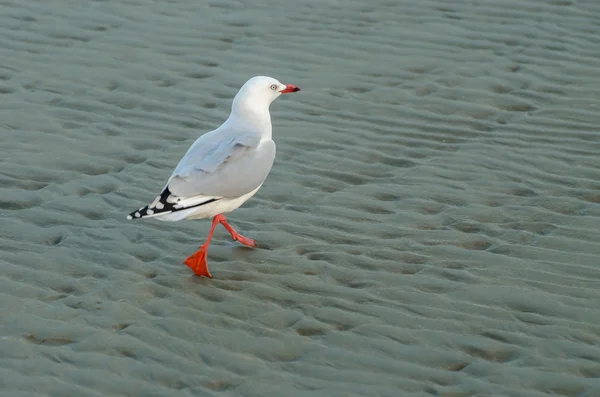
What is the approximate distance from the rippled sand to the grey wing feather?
380 mm

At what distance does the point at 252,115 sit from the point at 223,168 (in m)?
0.70

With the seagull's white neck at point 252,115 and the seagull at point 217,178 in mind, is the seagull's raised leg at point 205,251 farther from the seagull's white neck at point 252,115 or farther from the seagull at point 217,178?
the seagull's white neck at point 252,115

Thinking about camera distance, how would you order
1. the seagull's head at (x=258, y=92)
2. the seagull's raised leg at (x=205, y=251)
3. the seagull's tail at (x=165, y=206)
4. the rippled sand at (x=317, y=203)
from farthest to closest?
1. the seagull's head at (x=258, y=92)
2. the seagull's raised leg at (x=205, y=251)
3. the seagull's tail at (x=165, y=206)
4. the rippled sand at (x=317, y=203)

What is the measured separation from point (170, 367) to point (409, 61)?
4.41m

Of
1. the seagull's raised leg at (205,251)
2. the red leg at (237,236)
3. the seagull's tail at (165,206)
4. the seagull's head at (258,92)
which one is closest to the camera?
the seagull's tail at (165,206)

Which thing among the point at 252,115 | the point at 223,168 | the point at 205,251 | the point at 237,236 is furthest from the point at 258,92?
the point at 205,251

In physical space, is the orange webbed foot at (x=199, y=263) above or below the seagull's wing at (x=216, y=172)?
below

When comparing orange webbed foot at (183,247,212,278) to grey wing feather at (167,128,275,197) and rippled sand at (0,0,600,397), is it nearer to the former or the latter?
rippled sand at (0,0,600,397)

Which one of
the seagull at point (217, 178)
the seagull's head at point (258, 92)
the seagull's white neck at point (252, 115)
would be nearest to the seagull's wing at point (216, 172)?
the seagull at point (217, 178)

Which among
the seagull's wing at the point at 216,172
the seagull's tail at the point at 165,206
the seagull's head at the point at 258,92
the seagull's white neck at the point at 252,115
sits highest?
the seagull's head at the point at 258,92

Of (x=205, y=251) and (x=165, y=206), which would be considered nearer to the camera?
(x=165, y=206)

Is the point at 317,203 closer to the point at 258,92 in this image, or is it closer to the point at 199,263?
the point at 258,92

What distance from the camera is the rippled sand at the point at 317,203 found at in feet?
13.9

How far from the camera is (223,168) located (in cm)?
528
